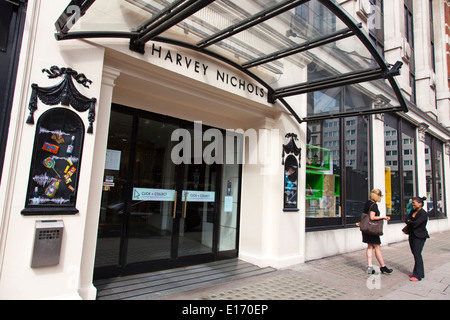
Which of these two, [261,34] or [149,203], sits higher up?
[261,34]

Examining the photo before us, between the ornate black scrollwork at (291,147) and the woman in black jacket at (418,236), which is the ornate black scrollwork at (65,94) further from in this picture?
the woman in black jacket at (418,236)

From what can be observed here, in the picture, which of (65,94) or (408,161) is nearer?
(65,94)

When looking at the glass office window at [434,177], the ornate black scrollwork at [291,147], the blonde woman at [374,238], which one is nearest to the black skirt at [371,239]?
the blonde woman at [374,238]

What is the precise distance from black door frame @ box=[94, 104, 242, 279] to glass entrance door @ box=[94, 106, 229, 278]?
0.6 inches

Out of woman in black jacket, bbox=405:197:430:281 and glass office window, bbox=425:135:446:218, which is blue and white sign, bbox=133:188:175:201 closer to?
woman in black jacket, bbox=405:197:430:281

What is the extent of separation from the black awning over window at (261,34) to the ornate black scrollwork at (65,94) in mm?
421

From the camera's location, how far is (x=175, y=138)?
5.77 metres

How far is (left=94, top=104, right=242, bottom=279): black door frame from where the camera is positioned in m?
4.82

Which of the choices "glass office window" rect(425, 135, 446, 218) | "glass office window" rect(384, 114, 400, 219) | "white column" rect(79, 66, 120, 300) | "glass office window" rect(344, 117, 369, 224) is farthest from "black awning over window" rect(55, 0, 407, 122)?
"glass office window" rect(425, 135, 446, 218)

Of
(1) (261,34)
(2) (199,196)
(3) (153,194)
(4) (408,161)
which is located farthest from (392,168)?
(3) (153,194)

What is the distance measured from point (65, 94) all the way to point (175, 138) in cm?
254

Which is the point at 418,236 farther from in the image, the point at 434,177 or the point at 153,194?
the point at 434,177

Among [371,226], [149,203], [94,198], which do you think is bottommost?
[371,226]

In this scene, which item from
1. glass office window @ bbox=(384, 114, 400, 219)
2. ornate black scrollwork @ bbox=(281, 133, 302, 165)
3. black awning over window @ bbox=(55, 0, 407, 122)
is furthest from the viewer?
glass office window @ bbox=(384, 114, 400, 219)
